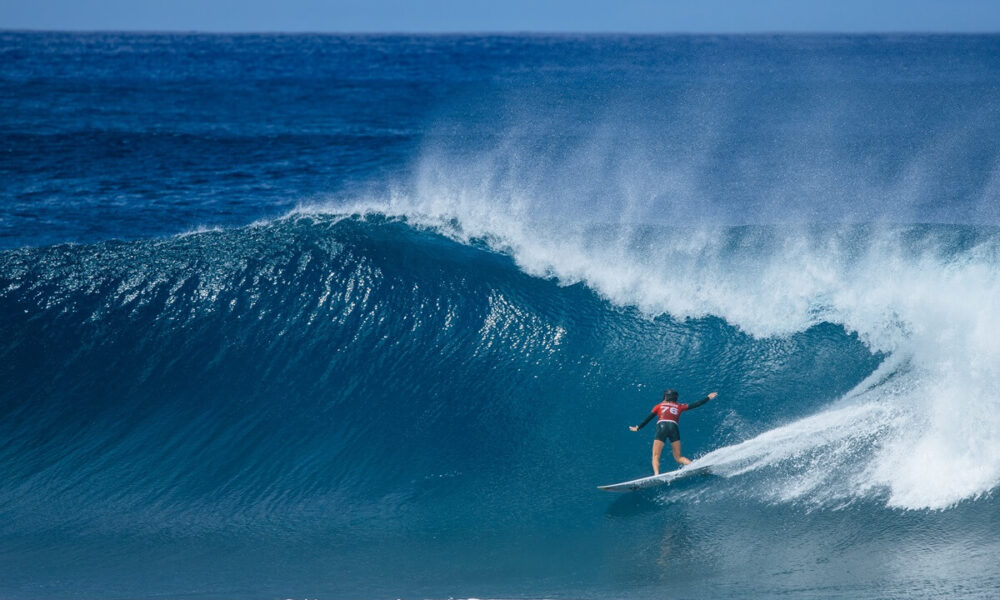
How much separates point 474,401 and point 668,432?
270cm

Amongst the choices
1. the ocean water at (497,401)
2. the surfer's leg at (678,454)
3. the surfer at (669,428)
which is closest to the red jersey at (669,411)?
the surfer at (669,428)

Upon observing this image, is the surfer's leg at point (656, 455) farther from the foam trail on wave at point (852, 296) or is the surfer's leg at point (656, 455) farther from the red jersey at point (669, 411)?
the foam trail on wave at point (852, 296)

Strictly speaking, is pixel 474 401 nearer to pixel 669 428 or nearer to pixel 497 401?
pixel 497 401

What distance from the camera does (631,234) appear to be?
13320 millimetres

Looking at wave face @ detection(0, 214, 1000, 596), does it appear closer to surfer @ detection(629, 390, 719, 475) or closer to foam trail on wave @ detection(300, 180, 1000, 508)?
foam trail on wave @ detection(300, 180, 1000, 508)

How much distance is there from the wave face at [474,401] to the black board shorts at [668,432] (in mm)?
513

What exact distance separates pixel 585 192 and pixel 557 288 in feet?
28.4

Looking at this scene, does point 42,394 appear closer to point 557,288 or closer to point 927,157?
point 557,288

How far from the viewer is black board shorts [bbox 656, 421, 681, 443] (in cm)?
883

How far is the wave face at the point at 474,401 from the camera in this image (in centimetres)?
816

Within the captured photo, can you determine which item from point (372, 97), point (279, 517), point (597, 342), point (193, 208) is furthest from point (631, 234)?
point (372, 97)

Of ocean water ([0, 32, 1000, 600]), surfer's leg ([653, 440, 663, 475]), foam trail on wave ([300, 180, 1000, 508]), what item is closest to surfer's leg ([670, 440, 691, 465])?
surfer's leg ([653, 440, 663, 475])

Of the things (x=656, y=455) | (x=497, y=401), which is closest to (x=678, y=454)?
(x=656, y=455)

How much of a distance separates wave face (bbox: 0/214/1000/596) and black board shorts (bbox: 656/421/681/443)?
0.51 m
